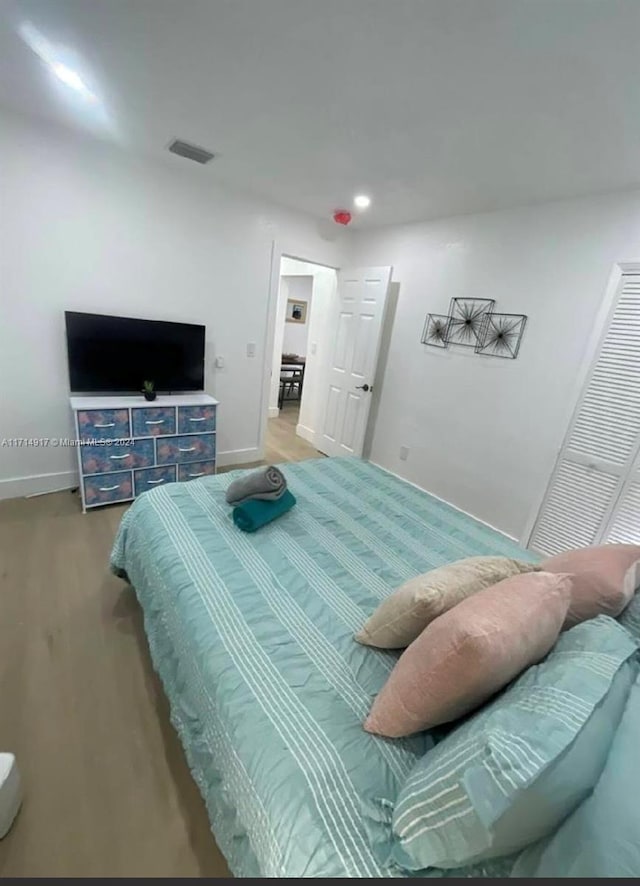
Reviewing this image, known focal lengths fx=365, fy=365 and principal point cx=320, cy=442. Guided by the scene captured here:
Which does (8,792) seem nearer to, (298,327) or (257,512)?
(257,512)

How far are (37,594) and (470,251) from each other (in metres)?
3.67

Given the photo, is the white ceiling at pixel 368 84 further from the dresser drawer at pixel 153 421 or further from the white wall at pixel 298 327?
the white wall at pixel 298 327

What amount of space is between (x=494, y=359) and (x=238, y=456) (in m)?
2.52

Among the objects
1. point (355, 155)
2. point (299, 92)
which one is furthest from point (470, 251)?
point (299, 92)

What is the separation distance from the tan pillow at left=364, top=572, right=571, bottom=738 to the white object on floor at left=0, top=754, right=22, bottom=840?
1.05m

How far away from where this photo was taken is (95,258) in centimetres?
260

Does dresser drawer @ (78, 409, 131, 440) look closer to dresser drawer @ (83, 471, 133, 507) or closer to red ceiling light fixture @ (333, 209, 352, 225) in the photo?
dresser drawer @ (83, 471, 133, 507)

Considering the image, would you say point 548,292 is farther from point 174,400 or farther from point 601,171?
point 174,400

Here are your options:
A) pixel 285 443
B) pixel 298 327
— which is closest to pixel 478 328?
pixel 285 443

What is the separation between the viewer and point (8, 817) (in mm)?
1062

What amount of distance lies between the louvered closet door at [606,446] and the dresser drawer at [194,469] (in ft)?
8.59

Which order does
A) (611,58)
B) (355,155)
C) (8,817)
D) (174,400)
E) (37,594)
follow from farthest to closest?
(174,400) → (355,155) → (37,594) → (611,58) → (8,817)

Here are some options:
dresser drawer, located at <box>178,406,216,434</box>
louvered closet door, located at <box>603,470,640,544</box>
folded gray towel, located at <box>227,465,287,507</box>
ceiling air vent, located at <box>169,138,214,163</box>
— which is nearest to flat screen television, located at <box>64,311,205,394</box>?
dresser drawer, located at <box>178,406,216,434</box>

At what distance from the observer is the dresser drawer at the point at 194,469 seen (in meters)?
3.03
